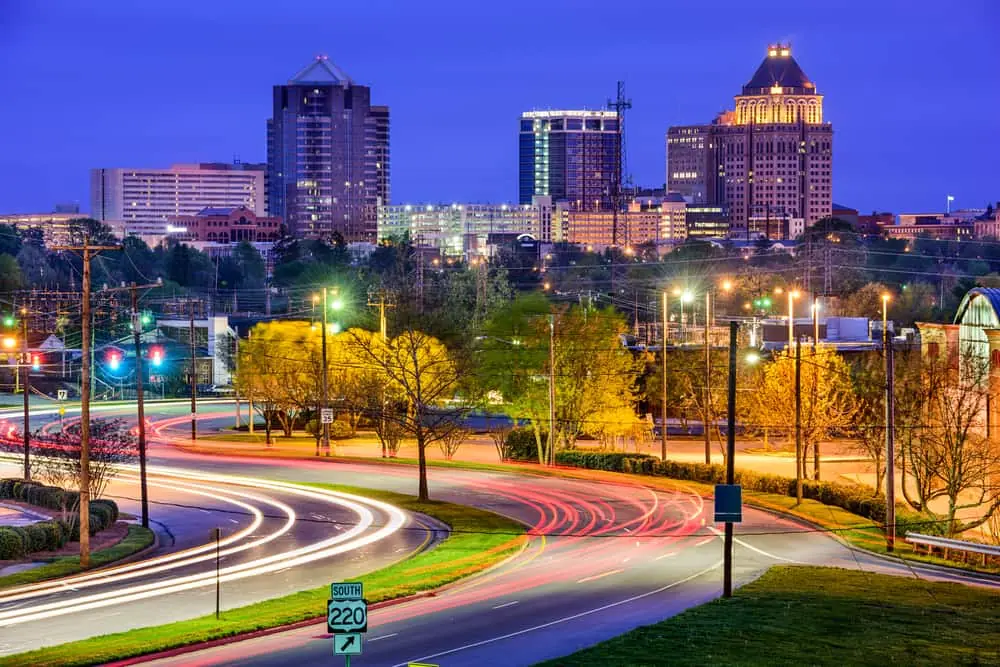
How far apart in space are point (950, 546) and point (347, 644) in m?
26.9

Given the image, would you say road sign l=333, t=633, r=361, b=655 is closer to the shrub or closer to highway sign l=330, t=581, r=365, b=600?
highway sign l=330, t=581, r=365, b=600

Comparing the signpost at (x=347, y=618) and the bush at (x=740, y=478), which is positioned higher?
the signpost at (x=347, y=618)

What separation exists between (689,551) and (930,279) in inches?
6001

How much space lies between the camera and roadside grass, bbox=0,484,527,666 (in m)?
28.0

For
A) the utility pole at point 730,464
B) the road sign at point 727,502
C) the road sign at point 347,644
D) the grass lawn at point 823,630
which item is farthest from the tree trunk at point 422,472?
the road sign at point 347,644

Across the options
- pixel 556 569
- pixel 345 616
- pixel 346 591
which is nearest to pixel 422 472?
pixel 556 569

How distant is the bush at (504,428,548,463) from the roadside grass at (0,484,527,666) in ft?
58.1

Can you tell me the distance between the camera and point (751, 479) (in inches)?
2359

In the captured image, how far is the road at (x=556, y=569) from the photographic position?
2903 cm

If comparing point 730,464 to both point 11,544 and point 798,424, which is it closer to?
point 798,424

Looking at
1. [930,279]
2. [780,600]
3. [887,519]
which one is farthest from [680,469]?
[930,279]

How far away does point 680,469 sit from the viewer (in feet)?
211

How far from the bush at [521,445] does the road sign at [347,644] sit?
52173mm

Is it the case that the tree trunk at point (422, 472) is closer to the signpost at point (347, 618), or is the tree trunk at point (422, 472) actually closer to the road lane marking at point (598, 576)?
the road lane marking at point (598, 576)
